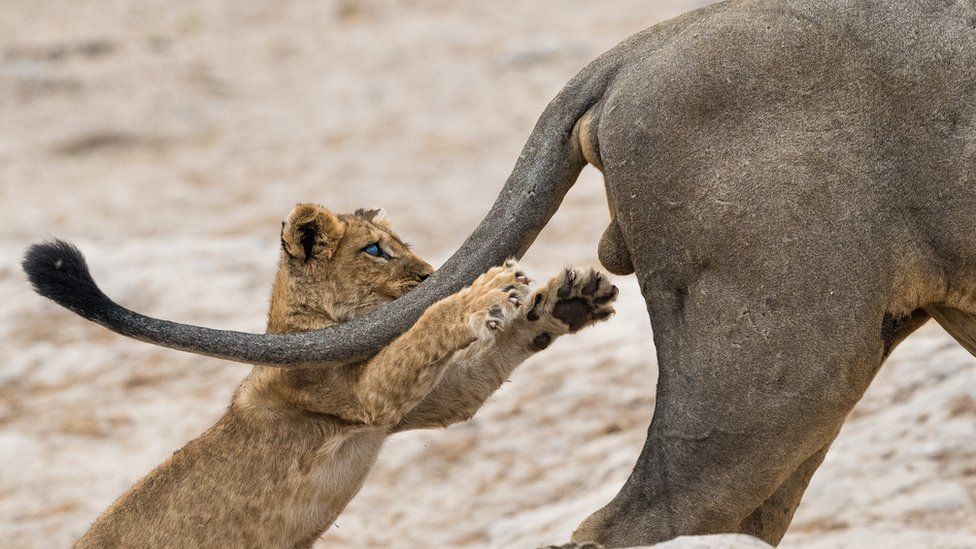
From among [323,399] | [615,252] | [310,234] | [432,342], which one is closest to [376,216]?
[310,234]

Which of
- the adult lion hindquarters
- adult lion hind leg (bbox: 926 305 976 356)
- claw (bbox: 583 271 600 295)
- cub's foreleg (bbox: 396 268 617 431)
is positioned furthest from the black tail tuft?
adult lion hind leg (bbox: 926 305 976 356)

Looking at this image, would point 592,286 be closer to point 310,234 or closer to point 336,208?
point 310,234

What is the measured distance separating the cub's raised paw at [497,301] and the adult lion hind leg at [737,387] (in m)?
0.39

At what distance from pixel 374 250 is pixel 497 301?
95cm

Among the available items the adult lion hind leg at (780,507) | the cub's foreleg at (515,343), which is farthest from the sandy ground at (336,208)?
the cub's foreleg at (515,343)

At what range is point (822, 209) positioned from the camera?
147 inches

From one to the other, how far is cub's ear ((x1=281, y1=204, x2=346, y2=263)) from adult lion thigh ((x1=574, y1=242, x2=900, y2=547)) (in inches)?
52.4

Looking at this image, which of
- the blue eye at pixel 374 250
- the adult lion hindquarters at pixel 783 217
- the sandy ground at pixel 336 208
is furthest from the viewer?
the sandy ground at pixel 336 208

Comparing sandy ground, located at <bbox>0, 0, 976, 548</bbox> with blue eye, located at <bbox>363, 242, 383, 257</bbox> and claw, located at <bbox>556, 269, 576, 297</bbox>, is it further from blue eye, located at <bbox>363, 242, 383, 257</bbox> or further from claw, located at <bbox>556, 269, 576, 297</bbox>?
claw, located at <bbox>556, 269, 576, 297</bbox>

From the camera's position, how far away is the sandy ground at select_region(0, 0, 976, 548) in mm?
6379

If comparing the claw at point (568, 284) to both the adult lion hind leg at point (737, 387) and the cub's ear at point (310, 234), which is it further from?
the cub's ear at point (310, 234)

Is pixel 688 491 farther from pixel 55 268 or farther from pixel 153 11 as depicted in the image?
pixel 153 11

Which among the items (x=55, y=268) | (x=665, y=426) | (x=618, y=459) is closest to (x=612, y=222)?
(x=665, y=426)

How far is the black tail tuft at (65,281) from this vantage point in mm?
4215
